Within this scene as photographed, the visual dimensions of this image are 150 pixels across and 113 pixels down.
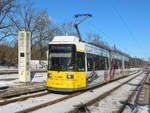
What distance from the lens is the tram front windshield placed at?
467 inches

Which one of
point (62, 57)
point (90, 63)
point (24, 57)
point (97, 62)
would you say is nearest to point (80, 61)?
point (62, 57)

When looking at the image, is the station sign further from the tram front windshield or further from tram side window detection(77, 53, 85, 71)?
tram side window detection(77, 53, 85, 71)

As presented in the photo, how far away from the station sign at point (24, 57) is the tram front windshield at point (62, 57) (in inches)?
232

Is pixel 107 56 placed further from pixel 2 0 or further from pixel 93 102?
pixel 2 0

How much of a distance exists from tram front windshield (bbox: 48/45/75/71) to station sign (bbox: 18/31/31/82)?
19.3ft

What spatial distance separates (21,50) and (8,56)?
49.0 meters

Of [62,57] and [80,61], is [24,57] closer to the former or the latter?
[62,57]

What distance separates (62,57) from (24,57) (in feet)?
21.7

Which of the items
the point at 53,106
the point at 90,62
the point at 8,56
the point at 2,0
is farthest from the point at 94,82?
the point at 8,56

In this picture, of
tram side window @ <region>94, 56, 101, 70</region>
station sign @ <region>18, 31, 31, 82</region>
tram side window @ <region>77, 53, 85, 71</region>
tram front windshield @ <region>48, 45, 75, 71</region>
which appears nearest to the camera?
tram front windshield @ <region>48, 45, 75, 71</region>

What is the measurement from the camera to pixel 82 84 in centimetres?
1259

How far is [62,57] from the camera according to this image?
11.9 m

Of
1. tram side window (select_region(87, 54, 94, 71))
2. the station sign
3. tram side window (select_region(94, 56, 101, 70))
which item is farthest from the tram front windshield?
the station sign

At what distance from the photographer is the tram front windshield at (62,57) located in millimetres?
11867
